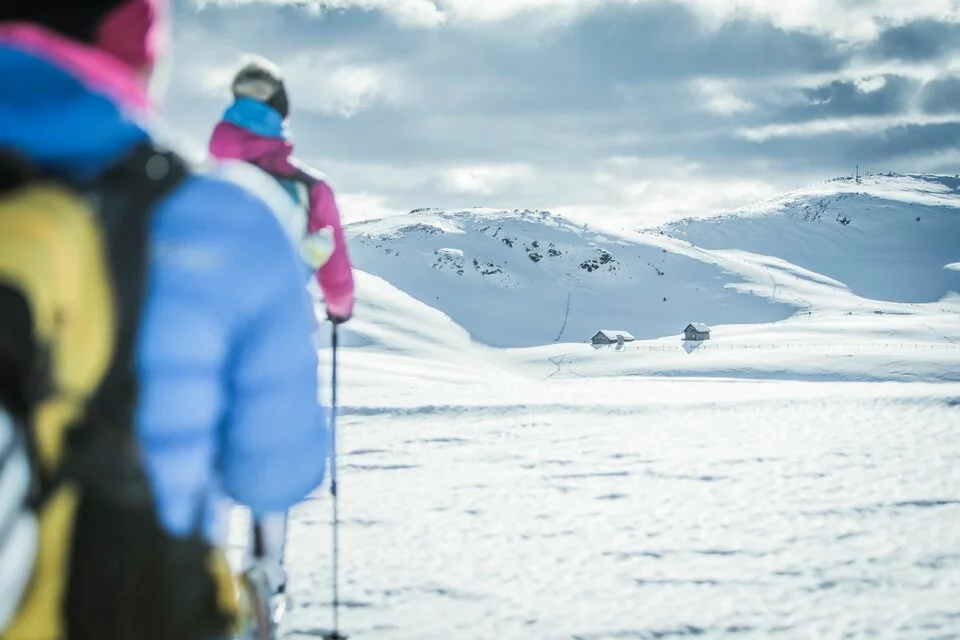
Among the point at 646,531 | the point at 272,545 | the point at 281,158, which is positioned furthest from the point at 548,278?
the point at 272,545

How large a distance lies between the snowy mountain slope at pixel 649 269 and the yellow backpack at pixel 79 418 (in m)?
81.1

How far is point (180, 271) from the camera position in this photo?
1144mm

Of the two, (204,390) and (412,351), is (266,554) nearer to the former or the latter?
(204,390)

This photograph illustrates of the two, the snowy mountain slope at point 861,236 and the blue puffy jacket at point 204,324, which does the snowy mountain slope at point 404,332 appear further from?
the snowy mountain slope at point 861,236

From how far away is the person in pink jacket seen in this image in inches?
123

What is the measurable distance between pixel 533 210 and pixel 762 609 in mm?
147313

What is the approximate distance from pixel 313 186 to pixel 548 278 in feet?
360

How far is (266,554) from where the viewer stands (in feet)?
9.60

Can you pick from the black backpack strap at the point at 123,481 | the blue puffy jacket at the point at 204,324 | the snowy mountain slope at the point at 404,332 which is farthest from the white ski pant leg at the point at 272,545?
the snowy mountain slope at the point at 404,332

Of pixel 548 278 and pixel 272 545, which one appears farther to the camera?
pixel 548 278

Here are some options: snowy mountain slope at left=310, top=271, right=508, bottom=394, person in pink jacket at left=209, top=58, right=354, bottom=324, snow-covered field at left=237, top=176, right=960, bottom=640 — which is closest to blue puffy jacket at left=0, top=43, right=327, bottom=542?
person in pink jacket at left=209, top=58, right=354, bottom=324

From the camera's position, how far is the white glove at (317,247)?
3205 millimetres

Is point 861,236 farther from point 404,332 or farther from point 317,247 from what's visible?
point 317,247

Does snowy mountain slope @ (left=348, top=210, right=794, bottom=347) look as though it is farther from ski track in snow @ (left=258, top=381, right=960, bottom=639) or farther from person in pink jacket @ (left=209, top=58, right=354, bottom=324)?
person in pink jacket @ (left=209, top=58, right=354, bottom=324)
